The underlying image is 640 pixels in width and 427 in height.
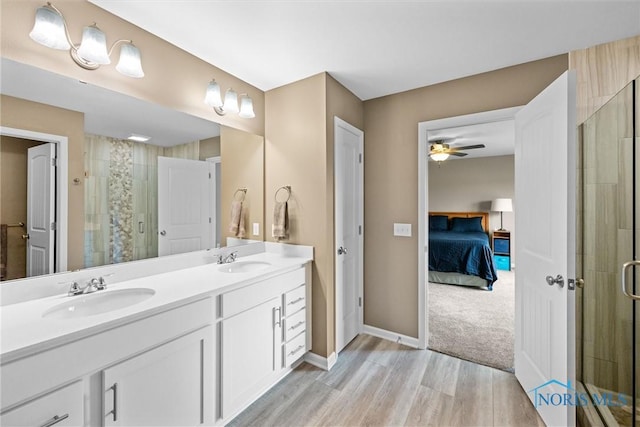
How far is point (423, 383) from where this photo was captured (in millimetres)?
2039

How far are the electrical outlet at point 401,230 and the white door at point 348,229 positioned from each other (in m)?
0.34

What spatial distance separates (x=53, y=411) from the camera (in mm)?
967

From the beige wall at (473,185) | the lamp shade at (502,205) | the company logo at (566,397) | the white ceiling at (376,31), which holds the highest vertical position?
the white ceiling at (376,31)

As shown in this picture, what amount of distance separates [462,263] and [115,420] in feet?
14.3

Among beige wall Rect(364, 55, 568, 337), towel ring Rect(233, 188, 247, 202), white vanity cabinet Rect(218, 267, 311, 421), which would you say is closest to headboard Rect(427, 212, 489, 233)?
beige wall Rect(364, 55, 568, 337)

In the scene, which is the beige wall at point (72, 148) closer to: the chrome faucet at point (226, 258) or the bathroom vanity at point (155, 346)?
the bathroom vanity at point (155, 346)

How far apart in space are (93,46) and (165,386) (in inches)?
67.5

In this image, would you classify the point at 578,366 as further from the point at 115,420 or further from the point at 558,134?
the point at 115,420

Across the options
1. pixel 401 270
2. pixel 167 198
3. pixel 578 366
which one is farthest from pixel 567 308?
pixel 167 198

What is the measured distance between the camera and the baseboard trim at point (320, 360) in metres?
2.21

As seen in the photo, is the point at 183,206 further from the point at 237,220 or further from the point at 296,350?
the point at 296,350

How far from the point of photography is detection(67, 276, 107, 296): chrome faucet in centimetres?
138

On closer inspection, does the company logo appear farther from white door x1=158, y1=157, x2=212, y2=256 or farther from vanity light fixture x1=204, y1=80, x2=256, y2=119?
vanity light fixture x1=204, y1=80, x2=256, y2=119

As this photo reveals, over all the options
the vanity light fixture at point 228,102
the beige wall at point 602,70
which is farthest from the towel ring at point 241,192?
the beige wall at point 602,70
